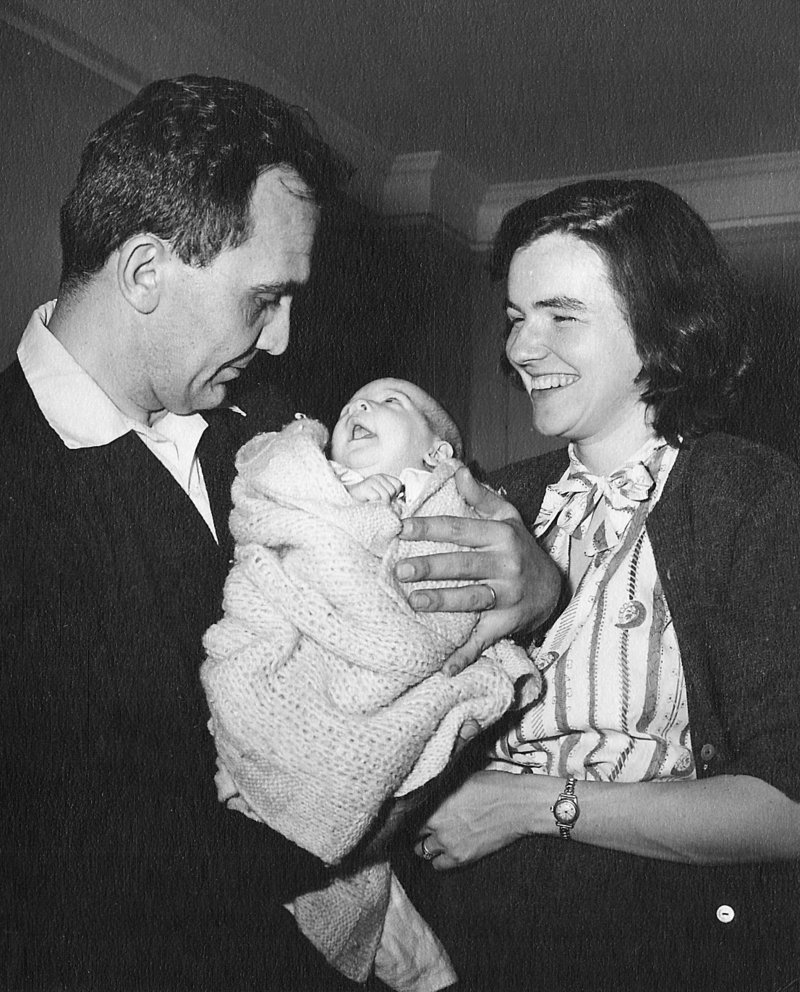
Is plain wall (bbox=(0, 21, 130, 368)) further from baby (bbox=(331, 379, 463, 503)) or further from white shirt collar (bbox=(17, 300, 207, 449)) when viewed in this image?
baby (bbox=(331, 379, 463, 503))

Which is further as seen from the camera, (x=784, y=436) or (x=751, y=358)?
(x=784, y=436)

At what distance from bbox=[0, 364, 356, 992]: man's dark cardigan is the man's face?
119mm

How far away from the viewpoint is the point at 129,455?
107 cm

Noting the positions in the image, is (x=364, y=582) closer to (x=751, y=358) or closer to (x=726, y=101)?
(x=751, y=358)

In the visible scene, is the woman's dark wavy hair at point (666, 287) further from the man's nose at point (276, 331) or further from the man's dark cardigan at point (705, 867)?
the man's nose at point (276, 331)

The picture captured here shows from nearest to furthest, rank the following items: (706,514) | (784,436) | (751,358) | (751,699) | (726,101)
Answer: (751,699)
(706,514)
(751,358)
(726,101)
(784,436)

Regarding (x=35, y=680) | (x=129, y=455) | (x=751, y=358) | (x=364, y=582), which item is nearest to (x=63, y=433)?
(x=129, y=455)

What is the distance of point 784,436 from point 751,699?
9.04ft

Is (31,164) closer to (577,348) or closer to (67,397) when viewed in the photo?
(67,397)

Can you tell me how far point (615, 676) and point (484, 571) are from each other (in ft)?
0.75

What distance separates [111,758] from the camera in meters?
0.98

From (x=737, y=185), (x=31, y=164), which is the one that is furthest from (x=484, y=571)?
(x=737, y=185)

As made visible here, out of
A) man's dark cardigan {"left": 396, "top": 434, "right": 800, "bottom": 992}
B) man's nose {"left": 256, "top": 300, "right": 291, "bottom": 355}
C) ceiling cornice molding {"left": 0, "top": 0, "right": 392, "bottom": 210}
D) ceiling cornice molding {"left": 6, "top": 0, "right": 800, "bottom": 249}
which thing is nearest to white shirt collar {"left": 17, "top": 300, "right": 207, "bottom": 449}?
man's nose {"left": 256, "top": 300, "right": 291, "bottom": 355}

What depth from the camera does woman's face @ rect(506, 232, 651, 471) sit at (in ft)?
3.99
